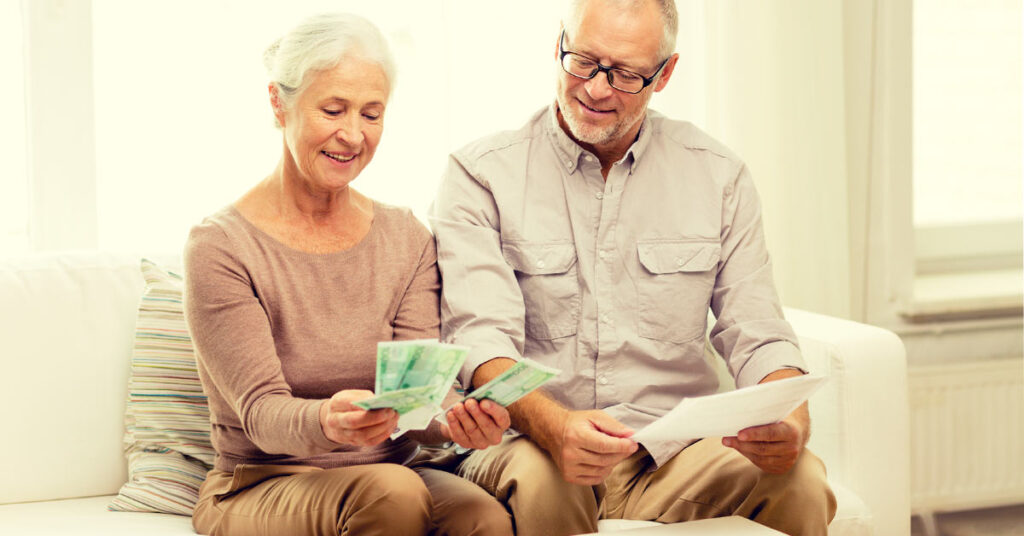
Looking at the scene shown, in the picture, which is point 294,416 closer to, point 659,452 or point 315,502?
point 315,502

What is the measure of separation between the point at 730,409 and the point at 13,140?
6.60 ft

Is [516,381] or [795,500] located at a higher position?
[516,381]

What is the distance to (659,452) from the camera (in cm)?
188

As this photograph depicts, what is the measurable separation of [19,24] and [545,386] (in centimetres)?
164

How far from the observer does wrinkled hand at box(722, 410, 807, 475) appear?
5.43 feet

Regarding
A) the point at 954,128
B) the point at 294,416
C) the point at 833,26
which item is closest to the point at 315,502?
the point at 294,416

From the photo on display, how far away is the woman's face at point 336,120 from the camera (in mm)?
1736

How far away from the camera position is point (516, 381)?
4.73 feet

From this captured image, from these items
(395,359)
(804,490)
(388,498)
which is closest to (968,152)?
(804,490)

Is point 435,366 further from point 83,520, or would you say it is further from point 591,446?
point 83,520

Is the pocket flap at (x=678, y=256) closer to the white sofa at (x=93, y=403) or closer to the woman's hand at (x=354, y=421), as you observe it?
the white sofa at (x=93, y=403)

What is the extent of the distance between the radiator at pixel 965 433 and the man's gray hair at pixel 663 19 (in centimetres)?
150

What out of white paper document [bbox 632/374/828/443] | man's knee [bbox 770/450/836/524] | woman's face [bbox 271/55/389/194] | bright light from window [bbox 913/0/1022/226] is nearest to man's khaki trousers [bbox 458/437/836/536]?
man's knee [bbox 770/450/836/524]

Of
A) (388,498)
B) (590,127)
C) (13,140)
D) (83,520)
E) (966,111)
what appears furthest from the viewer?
(966,111)
